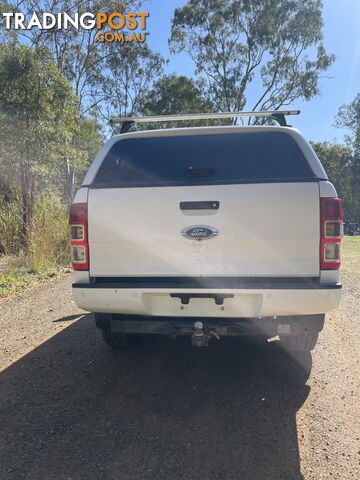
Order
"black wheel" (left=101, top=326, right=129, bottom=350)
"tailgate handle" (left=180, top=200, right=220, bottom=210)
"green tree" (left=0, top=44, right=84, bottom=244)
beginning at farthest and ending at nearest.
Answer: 1. "green tree" (left=0, top=44, right=84, bottom=244)
2. "black wheel" (left=101, top=326, right=129, bottom=350)
3. "tailgate handle" (left=180, top=200, right=220, bottom=210)

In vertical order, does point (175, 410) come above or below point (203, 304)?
below

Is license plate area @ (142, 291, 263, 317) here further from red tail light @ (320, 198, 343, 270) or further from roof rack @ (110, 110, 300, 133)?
roof rack @ (110, 110, 300, 133)

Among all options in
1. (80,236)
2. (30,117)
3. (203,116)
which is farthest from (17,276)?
(203,116)

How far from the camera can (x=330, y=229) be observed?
266cm

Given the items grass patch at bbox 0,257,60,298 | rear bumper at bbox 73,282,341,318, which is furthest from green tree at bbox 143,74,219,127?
rear bumper at bbox 73,282,341,318

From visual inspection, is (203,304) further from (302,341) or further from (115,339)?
(115,339)

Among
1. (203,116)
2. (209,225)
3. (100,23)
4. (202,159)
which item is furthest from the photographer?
(100,23)

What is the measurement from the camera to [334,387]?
328 cm

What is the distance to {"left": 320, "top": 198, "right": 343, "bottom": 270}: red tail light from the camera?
2654 mm

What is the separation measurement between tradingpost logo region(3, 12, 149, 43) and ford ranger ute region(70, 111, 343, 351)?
16.5 meters

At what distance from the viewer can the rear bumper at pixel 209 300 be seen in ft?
8.78

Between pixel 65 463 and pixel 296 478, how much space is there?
1.31m

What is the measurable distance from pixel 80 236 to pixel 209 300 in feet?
3.48

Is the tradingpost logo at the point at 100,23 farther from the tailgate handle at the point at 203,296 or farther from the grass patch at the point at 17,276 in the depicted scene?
the tailgate handle at the point at 203,296
